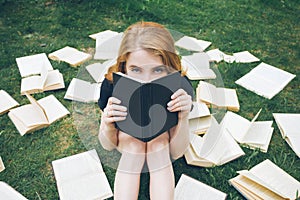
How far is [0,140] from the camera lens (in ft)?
5.81

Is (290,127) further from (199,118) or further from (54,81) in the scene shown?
(54,81)

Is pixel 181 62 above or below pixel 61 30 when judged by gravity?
above

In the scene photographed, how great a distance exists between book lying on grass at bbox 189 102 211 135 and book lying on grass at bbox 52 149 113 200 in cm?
50

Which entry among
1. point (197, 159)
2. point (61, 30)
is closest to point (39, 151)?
point (197, 159)

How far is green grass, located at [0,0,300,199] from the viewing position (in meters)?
1.62

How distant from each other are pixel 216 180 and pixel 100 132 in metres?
0.59

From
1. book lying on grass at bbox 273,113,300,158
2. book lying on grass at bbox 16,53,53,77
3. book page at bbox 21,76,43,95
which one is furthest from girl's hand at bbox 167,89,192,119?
book lying on grass at bbox 16,53,53,77

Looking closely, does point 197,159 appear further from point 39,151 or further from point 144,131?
point 39,151

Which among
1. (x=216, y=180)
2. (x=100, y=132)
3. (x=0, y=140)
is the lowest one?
(x=0, y=140)

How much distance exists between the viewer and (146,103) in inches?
50.9

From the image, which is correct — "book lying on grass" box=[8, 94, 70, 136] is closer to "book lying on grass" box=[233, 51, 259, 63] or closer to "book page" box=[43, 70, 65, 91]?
"book page" box=[43, 70, 65, 91]

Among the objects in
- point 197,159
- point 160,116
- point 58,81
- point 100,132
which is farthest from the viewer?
point 58,81

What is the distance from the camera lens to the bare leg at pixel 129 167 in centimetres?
134

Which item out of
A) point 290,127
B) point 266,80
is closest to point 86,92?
point 290,127
